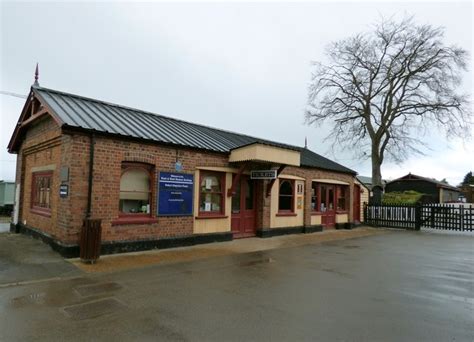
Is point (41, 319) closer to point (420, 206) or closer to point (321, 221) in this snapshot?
point (321, 221)

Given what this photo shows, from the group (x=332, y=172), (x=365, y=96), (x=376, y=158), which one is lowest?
(x=332, y=172)

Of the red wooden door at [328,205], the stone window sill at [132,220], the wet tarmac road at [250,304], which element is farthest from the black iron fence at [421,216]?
the stone window sill at [132,220]

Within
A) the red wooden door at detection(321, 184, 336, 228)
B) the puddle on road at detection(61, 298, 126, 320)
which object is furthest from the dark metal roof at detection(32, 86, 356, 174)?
the red wooden door at detection(321, 184, 336, 228)

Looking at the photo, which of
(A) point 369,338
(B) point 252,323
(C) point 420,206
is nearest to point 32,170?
(B) point 252,323

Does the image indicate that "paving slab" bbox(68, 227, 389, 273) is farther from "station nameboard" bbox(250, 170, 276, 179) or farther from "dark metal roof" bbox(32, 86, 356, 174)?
"dark metal roof" bbox(32, 86, 356, 174)

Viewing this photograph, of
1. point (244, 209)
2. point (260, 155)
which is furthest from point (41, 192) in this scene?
point (260, 155)

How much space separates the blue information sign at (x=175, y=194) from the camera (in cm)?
1020

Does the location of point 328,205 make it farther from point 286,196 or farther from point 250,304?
point 250,304

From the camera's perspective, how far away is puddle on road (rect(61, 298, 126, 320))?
4812mm

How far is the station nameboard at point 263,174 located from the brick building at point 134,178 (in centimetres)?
4

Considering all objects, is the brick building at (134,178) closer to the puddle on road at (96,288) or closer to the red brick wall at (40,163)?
the red brick wall at (40,163)

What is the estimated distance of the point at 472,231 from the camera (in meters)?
18.4

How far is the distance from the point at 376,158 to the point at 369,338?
27.0 metres

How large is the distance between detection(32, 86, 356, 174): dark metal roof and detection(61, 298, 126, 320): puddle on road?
15.8 ft
